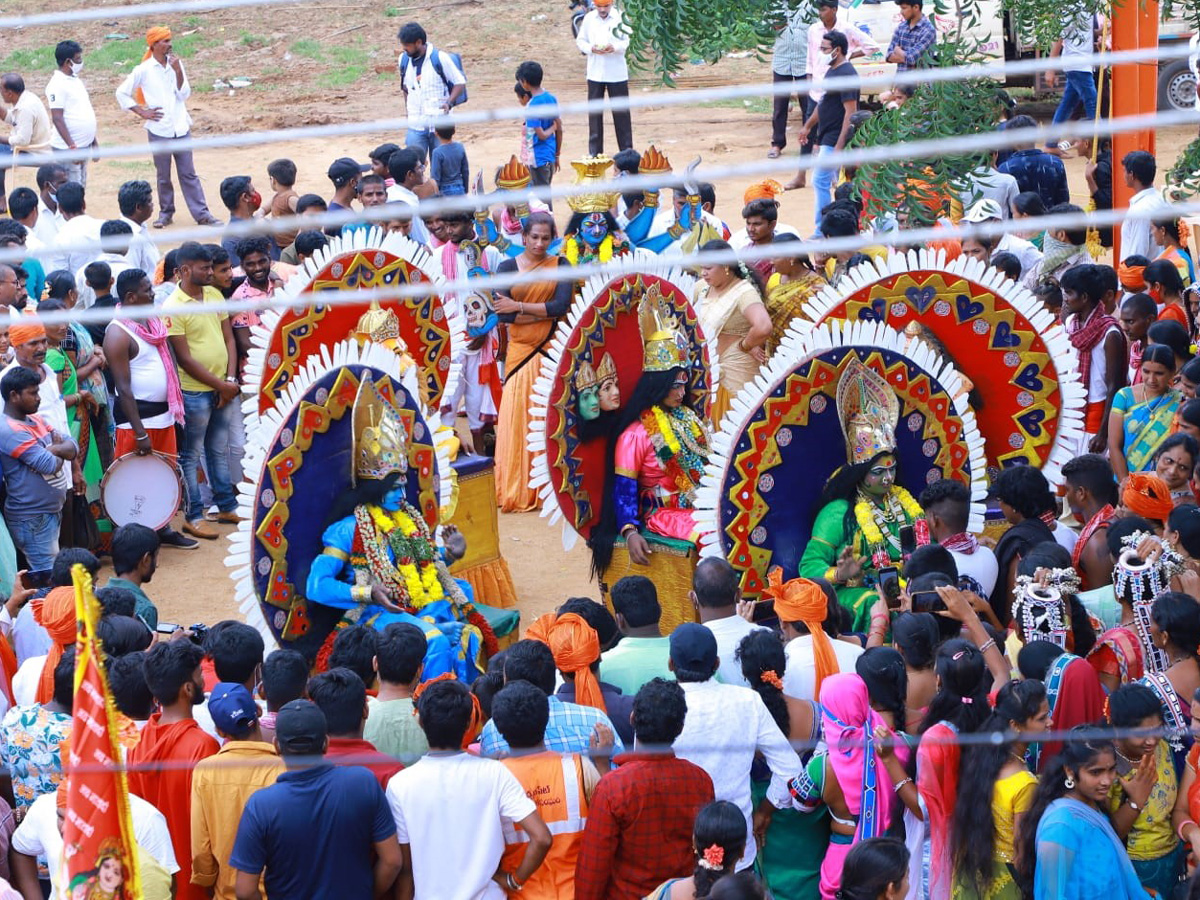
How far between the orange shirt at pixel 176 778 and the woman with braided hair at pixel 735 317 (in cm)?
454

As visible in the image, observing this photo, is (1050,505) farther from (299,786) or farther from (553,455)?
(299,786)

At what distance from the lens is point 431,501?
760 centimetres

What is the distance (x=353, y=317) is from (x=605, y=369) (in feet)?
4.61

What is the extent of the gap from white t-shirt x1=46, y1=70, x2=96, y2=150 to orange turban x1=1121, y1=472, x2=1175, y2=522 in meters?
10.4

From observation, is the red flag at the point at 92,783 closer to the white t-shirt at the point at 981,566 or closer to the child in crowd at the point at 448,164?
the white t-shirt at the point at 981,566

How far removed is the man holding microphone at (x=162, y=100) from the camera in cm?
1502

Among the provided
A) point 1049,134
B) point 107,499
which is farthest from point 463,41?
point 1049,134

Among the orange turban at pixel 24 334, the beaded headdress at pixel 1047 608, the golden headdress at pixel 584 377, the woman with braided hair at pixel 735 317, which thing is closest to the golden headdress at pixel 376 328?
the golden headdress at pixel 584 377

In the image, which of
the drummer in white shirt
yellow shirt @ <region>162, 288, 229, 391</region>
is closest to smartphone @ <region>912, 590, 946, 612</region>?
yellow shirt @ <region>162, 288, 229, 391</region>

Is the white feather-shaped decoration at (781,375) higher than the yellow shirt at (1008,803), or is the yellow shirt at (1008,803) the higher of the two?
the white feather-shaped decoration at (781,375)

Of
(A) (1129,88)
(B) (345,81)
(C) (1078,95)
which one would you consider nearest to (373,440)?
(A) (1129,88)

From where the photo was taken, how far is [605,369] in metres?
8.12

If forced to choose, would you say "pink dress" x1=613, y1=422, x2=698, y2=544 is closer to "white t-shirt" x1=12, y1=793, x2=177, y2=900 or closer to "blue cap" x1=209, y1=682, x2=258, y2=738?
"blue cap" x1=209, y1=682, x2=258, y2=738

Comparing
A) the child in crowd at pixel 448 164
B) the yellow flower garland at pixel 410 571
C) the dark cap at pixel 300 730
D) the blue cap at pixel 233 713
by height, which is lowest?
the yellow flower garland at pixel 410 571
